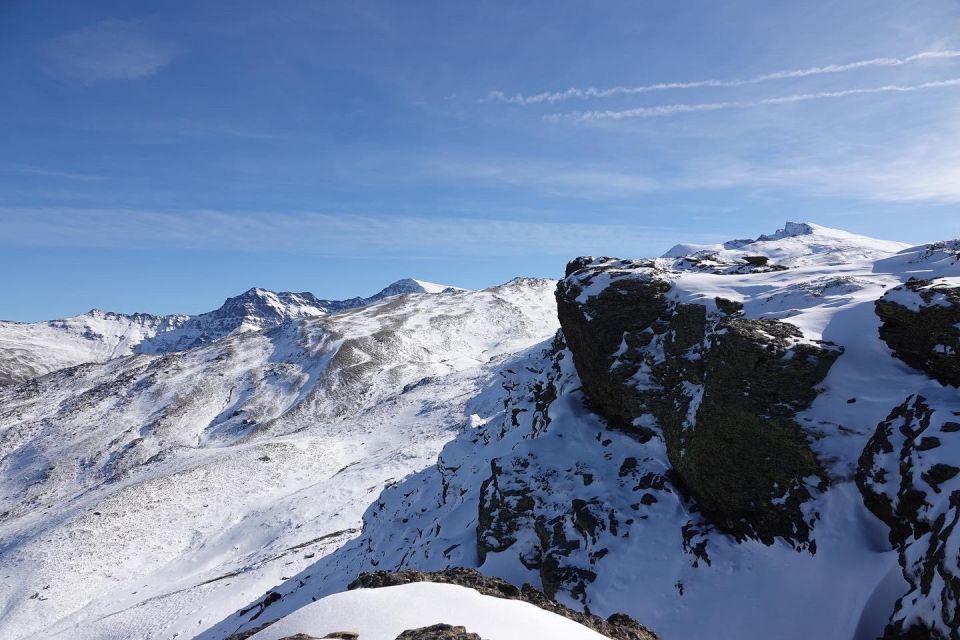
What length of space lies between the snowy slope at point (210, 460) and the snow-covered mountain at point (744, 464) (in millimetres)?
18489

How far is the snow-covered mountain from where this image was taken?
10148 mm

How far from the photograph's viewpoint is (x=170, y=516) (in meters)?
47.6

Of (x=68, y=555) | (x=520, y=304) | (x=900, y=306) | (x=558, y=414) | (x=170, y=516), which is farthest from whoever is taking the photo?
(x=520, y=304)

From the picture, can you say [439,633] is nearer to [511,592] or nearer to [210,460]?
[511,592]

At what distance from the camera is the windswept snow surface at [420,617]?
293 inches

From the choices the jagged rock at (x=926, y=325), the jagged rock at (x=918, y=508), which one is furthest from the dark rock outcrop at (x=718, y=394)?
the jagged rock at (x=918, y=508)

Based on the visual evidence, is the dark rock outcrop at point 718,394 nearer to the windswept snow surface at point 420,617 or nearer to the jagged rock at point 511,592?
the jagged rock at point 511,592

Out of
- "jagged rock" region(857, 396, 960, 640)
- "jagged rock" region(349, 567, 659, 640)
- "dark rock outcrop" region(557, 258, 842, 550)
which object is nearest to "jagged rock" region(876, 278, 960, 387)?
"jagged rock" region(857, 396, 960, 640)

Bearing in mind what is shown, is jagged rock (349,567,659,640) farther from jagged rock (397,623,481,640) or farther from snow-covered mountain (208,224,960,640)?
snow-covered mountain (208,224,960,640)

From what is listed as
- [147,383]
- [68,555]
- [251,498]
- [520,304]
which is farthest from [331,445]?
[520,304]

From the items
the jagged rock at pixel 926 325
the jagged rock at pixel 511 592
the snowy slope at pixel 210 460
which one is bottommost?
the snowy slope at pixel 210 460

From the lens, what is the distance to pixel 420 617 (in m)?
7.75

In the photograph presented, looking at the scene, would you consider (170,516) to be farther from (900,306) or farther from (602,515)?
(900,306)

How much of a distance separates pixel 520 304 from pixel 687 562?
155m
